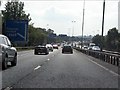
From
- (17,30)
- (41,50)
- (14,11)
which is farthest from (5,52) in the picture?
(14,11)

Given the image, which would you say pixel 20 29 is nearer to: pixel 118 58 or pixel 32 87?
pixel 118 58

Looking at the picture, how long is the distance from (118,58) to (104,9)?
16.2 metres

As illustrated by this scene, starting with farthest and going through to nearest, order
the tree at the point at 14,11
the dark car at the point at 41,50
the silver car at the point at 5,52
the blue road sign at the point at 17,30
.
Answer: the tree at the point at 14,11, the dark car at the point at 41,50, the blue road sign at the point at 17,30, the silver car at the point at 5,52

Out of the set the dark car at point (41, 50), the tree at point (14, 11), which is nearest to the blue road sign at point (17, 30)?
the dark car at point (41, 50)

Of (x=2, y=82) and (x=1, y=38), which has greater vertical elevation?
(x=1, y=38)

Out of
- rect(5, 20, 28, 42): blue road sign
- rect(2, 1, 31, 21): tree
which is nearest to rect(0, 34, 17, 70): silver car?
rect(5, 20, 28, 42): blue road sign

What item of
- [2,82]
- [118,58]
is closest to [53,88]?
[2,82]

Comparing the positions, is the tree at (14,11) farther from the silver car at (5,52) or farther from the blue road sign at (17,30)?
the silver car at (5,52)

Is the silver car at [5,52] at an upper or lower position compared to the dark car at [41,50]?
upper

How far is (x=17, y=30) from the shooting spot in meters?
49.1

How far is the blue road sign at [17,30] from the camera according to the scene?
4888cm

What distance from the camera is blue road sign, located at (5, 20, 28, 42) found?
160ft

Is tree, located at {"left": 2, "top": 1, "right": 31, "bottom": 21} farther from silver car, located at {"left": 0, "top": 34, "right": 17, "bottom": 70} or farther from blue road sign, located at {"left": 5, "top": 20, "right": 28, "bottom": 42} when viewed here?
silver car, located at {"left": 0, "top": 34, "right": 17, "bottom": 70}

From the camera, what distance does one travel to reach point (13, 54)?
2350cm
